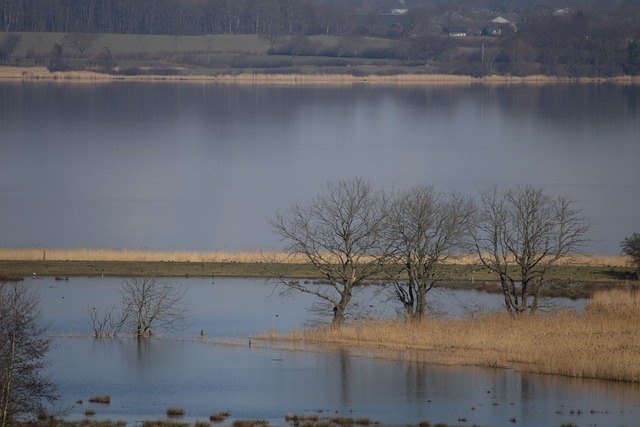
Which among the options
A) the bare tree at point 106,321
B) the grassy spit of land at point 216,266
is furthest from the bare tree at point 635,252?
the bare tree at point 106,321

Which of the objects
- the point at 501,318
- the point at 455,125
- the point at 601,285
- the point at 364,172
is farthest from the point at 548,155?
the point at 501,318

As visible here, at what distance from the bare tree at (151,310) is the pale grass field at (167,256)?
694 cm

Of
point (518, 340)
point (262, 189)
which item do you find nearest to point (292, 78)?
point (262, 189)

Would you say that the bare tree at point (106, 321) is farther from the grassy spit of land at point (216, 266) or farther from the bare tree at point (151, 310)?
the grassy spit of land at point (216, 266)

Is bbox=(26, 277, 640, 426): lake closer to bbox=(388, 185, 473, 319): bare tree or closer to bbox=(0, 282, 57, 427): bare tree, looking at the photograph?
bbox=(0, 282, 57, 427): bare tree

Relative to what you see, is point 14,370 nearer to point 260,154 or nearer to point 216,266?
point 216,266

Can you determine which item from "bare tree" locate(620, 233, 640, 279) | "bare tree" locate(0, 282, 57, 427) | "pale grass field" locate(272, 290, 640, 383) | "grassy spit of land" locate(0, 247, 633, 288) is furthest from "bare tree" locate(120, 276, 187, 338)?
"bare tree" locate(620, 233, 640, 279)

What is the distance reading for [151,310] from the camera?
123 ft

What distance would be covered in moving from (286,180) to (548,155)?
24.8m

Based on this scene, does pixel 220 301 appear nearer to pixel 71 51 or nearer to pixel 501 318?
pixel 501 318

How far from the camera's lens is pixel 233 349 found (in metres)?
33.1

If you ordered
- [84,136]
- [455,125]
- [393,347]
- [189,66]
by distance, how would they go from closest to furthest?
1. [393,347]
2. [84,136]
3. [455,125]
4. [189,66]

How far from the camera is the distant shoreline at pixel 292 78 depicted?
172 m

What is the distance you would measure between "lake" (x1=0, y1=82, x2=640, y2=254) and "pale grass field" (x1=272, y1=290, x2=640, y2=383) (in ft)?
45.4
